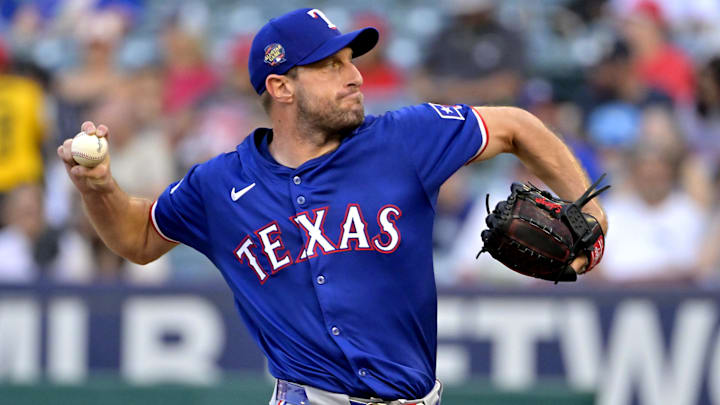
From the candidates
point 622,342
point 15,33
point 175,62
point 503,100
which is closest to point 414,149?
point 622,342

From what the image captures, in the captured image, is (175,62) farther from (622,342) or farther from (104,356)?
(622,342)

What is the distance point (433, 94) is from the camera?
31.2ft

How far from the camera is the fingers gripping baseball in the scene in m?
4.06

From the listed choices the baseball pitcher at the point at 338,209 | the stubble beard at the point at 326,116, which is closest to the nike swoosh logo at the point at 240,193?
the baseball pitcher at the point at 338,209

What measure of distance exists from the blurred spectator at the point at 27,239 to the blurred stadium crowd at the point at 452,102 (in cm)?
1

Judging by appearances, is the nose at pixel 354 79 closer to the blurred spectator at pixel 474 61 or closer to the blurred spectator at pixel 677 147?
the blurred spectator at pixel 677 147

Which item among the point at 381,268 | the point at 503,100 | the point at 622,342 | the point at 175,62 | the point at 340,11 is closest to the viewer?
the point at 381,268

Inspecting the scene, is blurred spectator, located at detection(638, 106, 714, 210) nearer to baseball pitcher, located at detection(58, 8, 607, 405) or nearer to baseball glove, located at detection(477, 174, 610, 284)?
baseball pitcher, located at detection(58, 8, 607, 405)

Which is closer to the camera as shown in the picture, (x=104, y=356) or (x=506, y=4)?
(x=104, y=356)

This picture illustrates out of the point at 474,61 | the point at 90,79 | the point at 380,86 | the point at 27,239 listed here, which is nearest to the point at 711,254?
the point at 474,61

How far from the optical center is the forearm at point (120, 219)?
4289mm

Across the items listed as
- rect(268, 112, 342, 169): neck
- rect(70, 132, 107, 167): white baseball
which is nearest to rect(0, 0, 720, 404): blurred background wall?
rect(268, 112, 342, 169): neck

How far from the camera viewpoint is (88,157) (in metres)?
4.07

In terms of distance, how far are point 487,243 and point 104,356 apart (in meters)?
4.76
